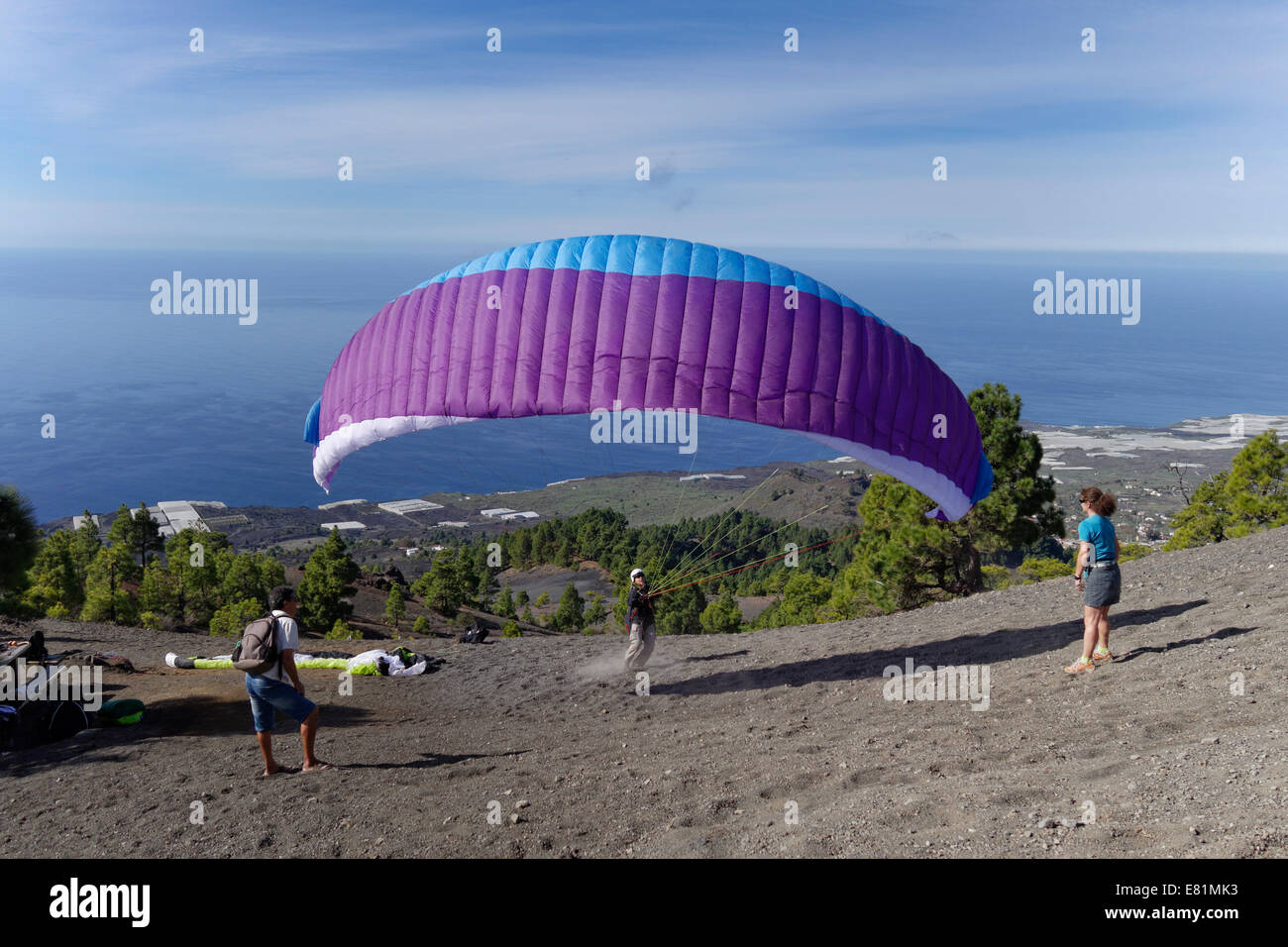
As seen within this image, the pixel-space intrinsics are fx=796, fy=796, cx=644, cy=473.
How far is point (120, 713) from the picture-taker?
392 inches

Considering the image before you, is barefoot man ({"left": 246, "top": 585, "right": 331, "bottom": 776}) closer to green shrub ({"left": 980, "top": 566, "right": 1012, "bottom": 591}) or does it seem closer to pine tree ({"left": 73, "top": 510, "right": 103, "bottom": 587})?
green shrub ({"left": 980, "top": 566, "right": 1012, "bottom": 591})

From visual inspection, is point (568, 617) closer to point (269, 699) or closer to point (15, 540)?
point (15, 540)

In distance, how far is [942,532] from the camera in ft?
72.3

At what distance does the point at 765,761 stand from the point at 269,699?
4571 millimetres

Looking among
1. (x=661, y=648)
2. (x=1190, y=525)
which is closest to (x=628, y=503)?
(x=1190, y=525)

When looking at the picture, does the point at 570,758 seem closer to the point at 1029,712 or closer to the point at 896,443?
the point at 1029,712

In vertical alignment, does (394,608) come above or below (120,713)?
below

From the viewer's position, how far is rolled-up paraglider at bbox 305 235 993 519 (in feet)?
30.5

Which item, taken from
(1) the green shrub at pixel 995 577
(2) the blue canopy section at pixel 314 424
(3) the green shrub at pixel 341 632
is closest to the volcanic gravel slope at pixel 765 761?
(2) the blue canopy section at pixel 314 424

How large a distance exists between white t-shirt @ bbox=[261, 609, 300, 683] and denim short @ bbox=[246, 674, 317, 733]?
53mm

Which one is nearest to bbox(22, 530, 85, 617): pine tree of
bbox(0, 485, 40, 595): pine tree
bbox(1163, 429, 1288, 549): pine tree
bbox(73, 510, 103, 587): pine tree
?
bbox(73, 510, 103, 587): pine tree

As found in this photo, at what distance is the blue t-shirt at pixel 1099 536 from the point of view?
331 inches

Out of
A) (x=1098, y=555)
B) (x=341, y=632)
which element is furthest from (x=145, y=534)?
(x=1098, y=555)
